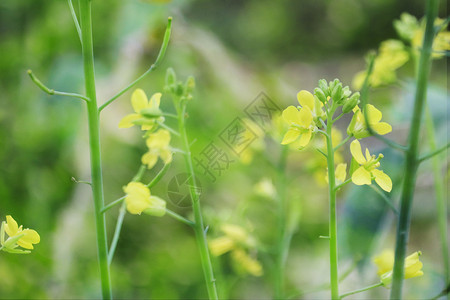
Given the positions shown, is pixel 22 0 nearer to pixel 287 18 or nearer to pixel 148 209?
pixel 148 209

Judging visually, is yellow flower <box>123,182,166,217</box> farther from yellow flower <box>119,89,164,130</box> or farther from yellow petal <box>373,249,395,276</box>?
yellow petal <box>373,249,395,276</box>

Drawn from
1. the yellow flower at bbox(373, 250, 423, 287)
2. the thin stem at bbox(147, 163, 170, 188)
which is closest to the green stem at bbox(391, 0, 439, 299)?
the yellow flower at bbox(373, 250, 423, 287)

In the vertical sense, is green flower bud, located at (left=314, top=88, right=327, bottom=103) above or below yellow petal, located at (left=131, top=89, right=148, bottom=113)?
below

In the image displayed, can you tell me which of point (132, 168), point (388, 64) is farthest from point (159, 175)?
point (132, 168)

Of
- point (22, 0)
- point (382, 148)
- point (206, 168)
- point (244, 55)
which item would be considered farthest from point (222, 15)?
point (206, 168)

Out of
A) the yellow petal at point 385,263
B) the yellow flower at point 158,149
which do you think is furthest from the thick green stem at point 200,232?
the yellow petal at point 385,263

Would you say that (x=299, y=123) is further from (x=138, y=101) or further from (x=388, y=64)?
(x=388, y=64)
